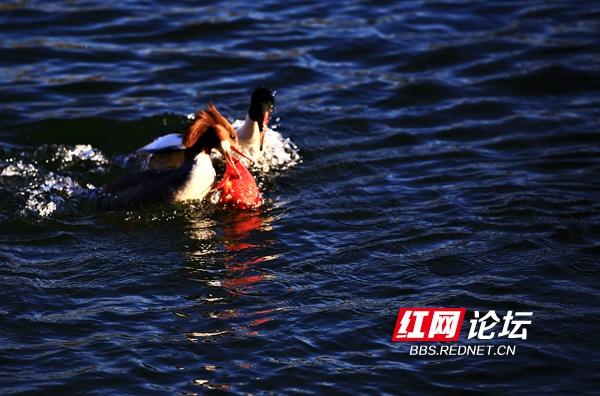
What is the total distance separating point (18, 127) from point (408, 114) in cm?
393

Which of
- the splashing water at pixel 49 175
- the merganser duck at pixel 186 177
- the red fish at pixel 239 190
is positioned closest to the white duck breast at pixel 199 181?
the merganser duck at pixel 186 177

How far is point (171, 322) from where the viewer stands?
23.3ft

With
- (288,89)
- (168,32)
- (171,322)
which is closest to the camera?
(171,322)

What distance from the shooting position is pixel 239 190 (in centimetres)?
929

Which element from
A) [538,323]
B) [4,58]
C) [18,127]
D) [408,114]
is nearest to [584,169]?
[408,114]

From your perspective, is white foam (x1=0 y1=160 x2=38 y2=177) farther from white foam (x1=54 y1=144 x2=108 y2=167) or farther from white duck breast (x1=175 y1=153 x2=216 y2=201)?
white duck breast (x1=175 y1=153 x2=216 y2=201)

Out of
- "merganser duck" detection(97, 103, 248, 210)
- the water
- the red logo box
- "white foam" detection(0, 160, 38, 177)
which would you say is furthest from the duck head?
the red logo box

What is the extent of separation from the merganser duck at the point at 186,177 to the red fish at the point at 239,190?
138 mm

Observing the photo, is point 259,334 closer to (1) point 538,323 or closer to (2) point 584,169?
(1) point 538,323

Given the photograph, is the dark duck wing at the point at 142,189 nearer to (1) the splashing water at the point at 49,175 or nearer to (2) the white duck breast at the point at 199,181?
(2) the white duck breast at the point at 199,181

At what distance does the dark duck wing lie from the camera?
9.11 m

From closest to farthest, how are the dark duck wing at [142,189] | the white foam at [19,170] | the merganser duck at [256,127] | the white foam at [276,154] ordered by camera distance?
the dark duck wing at [142,189] → the white foam at [19,170] → the white foam at [276,154] → the merganser duck at [256,127]

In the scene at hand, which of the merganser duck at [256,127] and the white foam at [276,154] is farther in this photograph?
the merganser duck at [256,127]

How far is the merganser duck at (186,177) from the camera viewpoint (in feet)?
30.0
